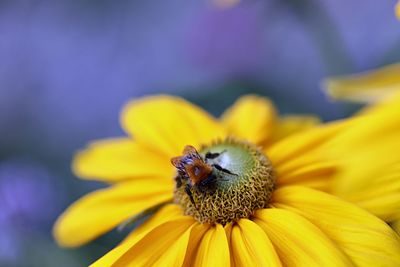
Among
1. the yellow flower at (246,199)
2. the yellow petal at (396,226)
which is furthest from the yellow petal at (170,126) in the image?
the yellow petal at (396,226)

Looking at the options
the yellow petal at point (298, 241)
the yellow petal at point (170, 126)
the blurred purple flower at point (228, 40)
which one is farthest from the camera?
the blurred purple flower at point (228, 40)

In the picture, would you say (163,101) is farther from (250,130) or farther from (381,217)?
(381,217)

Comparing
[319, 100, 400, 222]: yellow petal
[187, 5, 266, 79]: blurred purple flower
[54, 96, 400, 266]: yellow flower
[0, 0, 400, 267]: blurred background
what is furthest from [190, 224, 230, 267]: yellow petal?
[187, 5, 266, 79]: blurred purple flower

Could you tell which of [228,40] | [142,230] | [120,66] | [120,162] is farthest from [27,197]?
[120,66]

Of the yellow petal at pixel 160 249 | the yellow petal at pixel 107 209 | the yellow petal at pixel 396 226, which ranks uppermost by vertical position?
the yellow petal at pixel 107 209

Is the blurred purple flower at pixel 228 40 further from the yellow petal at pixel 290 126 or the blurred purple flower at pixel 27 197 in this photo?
the yellow petal at pixel 290 126

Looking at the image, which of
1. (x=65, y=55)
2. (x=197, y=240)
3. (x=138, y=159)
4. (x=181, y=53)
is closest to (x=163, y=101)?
(x=138, y=159)
